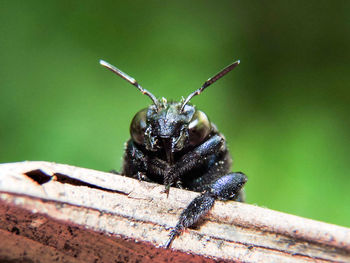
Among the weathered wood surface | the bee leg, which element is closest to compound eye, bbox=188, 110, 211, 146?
the bee leg

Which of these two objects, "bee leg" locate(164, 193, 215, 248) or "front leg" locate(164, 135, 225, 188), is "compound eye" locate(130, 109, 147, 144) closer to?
"front leg" locate(164, 135, 225, 188)

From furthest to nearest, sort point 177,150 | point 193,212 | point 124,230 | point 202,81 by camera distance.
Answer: point 202,81 < point 177,150 < point 193,212 < point 124,230

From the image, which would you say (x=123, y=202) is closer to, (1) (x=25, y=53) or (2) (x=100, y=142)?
(2) (x=100, y=142)

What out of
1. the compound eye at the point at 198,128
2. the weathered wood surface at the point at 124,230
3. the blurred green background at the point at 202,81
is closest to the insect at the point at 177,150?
the compound eye at the point at 198,128

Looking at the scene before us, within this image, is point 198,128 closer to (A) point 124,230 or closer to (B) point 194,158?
(B) point 194,158

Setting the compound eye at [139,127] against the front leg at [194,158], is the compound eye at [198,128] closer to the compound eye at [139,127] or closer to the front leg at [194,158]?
the front leg at [194,158]

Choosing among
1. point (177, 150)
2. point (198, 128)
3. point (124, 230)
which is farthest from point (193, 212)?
point (198, 128)

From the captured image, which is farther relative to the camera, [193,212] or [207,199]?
[207,199]

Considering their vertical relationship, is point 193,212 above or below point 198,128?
below
